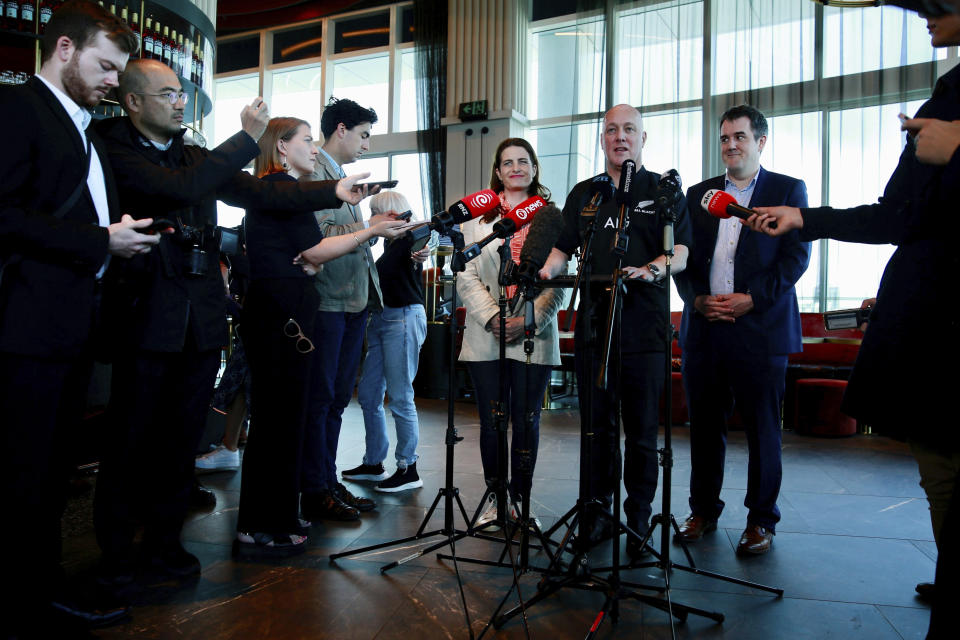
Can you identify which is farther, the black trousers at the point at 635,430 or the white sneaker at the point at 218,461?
the white sneaker at the point at 218,461

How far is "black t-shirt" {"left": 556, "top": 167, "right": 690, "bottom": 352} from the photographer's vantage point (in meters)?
2.44

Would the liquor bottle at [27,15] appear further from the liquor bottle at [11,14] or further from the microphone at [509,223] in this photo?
the microphone at [509,223]

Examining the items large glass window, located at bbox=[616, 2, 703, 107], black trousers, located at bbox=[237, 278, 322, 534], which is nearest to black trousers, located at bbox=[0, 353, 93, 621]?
black trousers, located at bbox=[237, 278, 322, 534]

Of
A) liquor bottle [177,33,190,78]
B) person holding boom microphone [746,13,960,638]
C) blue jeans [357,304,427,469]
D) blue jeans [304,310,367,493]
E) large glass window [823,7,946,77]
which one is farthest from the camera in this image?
large glass window [823,7,946,77]

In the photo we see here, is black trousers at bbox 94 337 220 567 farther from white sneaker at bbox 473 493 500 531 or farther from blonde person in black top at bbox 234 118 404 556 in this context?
white sneaker at bbox 473 493 500 531

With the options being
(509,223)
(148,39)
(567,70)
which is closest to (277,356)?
(509,223)

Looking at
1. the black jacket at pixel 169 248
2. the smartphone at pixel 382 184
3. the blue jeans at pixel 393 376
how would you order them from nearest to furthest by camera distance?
1. the black jacket at pixel 169 248
2. the smartphone at pixel 382 184
3. the blue jeans at pixel 393 376

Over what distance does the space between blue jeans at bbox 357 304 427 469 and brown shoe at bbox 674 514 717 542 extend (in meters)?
1.39

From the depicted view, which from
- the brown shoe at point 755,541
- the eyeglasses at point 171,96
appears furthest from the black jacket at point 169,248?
the brown shoe at point 755,541

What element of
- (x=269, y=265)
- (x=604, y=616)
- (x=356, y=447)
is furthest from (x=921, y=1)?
(x=356, y=447)

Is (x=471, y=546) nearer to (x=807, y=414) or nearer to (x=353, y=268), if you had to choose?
(x=353, y=268)

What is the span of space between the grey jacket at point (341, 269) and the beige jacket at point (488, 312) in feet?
1.38

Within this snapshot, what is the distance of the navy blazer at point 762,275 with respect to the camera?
2582 mm

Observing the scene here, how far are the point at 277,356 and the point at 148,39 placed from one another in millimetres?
4583
